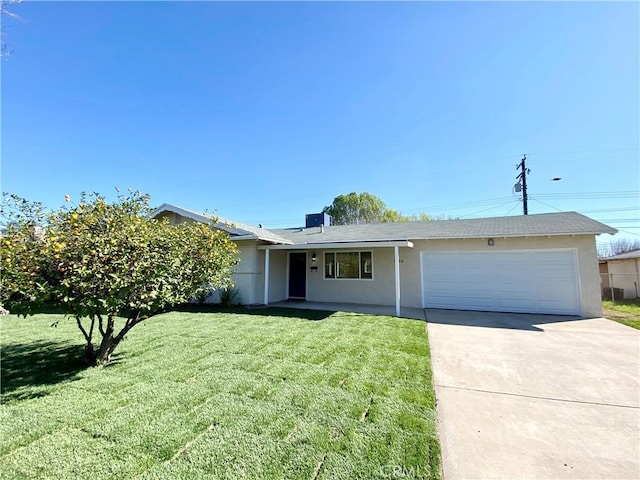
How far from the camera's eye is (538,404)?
3.35 m

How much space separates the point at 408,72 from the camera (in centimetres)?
897

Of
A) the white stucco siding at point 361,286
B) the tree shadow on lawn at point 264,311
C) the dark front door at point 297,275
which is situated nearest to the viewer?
the tree shadow on lawn at point 264,311

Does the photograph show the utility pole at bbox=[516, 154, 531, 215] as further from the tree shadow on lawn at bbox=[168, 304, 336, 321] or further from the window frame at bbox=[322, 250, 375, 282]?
the tree shadow on lawn at bbox=[168, 304, 336, 321]

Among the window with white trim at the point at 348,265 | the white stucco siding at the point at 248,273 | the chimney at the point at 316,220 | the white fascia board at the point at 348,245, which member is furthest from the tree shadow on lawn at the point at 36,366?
the chimney at the point at 316,220

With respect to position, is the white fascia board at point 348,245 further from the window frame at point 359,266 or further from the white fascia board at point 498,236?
the window frame at point 359,266

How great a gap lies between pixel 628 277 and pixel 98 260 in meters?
23.9

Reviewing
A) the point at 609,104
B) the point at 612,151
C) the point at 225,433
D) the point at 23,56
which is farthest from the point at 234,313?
the point at 612,151

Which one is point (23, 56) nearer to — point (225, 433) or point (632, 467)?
point (225, 433)

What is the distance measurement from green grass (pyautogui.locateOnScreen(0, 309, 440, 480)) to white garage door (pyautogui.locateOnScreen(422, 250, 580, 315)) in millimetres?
5377

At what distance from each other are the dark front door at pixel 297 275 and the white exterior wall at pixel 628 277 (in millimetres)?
16046

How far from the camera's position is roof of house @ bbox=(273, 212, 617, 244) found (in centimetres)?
929

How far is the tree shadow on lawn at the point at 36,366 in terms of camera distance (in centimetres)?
361

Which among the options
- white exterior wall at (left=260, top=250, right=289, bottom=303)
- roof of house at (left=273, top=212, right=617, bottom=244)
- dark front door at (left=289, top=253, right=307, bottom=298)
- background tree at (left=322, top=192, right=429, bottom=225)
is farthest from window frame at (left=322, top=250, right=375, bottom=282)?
background tree at (left=322, top=192, right=429, bottom=225)

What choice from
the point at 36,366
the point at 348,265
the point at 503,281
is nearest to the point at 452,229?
the point at 503,281
